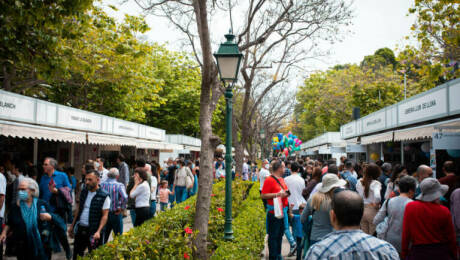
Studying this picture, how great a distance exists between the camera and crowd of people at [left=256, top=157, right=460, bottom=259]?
89.7 inches

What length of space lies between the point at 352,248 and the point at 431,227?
2525 mm

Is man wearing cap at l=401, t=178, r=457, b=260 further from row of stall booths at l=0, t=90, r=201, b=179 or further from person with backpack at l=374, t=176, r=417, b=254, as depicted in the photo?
row of stall booths at l=0, t=90, r=201, b=179

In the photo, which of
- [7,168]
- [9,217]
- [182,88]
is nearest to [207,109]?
[9,217]

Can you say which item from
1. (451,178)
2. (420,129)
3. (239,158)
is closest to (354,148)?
(239,158)

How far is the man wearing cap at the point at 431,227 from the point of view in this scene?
4.23m

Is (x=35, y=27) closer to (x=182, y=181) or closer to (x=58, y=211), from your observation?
(x=58, y=211)

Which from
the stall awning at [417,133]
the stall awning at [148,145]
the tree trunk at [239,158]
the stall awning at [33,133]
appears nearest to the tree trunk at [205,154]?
the stall awning at [33,133]

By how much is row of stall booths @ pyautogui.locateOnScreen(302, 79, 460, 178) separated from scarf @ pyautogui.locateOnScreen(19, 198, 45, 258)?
708 centimetres

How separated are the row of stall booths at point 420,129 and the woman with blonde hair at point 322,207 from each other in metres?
4.09

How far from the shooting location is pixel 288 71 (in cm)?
1772

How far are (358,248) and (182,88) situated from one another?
33.4m

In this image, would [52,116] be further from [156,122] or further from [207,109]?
[156,122]

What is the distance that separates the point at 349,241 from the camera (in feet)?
7.37

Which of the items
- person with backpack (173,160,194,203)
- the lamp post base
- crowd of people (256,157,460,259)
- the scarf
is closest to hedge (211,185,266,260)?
the lamp post base
